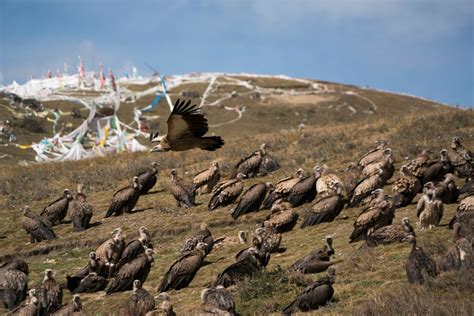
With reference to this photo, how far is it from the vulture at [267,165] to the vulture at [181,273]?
10797 mm

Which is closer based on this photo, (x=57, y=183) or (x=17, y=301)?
(x=17, y=301)

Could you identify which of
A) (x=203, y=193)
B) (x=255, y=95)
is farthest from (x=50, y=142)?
(x=255, y=95)

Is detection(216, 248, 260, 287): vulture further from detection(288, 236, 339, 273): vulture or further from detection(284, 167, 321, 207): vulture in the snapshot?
detection(284, 167, 321, 207): vulture

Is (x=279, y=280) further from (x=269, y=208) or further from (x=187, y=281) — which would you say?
(x=269, y=208)

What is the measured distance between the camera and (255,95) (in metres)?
114

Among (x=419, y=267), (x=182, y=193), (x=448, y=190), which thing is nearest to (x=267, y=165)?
(x=182, y=193)

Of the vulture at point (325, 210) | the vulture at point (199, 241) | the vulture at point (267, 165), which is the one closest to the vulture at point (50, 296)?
the vulture at point (199, 241)

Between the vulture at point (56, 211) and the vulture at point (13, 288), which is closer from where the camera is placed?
the vulture at point (13, 288)

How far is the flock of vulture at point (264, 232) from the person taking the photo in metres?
10.7

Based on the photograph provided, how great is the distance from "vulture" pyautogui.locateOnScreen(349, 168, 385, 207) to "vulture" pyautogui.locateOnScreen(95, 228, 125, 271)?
233 inches

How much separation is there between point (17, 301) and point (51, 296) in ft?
4.84

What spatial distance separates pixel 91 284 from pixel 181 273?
210 cm

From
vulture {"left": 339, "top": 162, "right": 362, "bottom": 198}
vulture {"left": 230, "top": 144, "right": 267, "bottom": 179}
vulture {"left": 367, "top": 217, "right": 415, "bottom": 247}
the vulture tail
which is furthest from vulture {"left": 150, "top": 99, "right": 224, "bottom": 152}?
vulture {"left": 230, "top": 144, "right": 267, "bottom": 179}

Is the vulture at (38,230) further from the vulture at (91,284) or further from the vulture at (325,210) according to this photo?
the vulture at (325,210)
